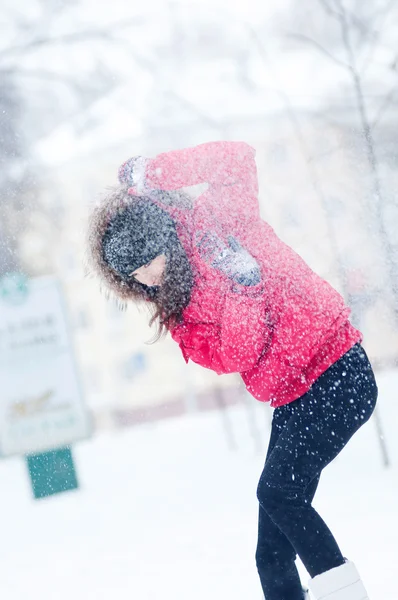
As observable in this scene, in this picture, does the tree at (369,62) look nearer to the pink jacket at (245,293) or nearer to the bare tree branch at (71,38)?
the bare tree branch at (71,38)

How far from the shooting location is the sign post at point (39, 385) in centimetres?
344

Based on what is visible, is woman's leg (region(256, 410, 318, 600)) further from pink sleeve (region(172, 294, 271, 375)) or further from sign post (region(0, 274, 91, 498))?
sign post (region(0, 274, 91, 498))

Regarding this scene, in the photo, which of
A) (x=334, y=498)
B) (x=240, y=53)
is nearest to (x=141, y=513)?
(x=334, y=498)

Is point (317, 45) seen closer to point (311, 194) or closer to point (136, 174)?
point (311, 194)

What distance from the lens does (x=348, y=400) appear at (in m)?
0.96

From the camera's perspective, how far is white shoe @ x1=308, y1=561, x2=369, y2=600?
954 mm

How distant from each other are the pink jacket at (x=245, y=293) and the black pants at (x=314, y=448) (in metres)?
0.03

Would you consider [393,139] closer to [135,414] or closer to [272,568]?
[272,568]

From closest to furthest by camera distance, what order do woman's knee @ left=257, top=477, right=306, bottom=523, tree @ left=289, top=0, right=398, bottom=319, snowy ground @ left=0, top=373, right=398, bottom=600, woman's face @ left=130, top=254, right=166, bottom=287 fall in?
woman's knee @ left=257, top=477, right=306, bottom=523 → woman's face @ left=130, top=254, right=166, bottom=287 → snowy ground @ left=0, top=373, right=398, bottom=600 → tree @ left=289, top=0, right=398, bottom=319

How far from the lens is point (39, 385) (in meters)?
3.51

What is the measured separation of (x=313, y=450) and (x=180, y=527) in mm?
1532

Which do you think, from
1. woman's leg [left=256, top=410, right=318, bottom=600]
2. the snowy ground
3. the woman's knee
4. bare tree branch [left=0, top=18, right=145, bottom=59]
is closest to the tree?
Result: the snowy ground

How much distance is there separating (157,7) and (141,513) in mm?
2675

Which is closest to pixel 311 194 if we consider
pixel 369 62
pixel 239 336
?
pixel 369 62
